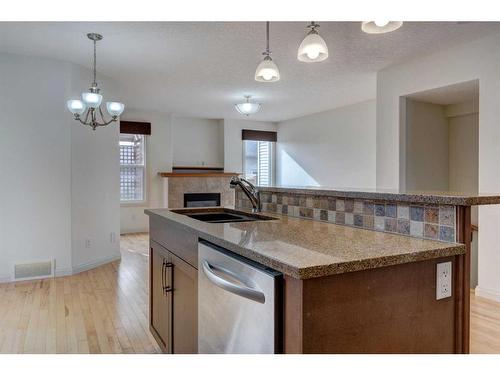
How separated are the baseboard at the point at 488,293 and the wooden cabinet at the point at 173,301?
2985 millimetres

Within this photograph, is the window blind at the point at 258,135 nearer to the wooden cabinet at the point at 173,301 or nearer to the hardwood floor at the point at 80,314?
the hardwood floor at the point at 80,314

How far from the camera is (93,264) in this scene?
14.9ft

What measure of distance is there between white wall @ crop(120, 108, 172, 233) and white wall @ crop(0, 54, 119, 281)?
2.77m

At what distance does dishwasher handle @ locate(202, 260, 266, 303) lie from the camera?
115cm

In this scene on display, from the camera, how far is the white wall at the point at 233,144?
819 centimetres

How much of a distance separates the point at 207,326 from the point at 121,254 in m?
4.11

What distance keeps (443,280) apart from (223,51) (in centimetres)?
324

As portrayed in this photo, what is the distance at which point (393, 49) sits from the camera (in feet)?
12.4

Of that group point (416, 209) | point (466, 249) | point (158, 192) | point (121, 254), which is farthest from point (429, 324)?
point (158, 192)

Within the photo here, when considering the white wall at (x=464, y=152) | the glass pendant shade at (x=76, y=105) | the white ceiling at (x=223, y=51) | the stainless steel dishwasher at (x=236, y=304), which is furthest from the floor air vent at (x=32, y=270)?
the white wall at (x=464, y=152)

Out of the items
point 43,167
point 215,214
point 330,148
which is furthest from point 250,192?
point 330,148

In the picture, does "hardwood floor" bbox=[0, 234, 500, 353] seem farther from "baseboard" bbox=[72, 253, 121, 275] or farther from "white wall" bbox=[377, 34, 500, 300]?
"white wall" bbox=[377, 34, 500, 300]
